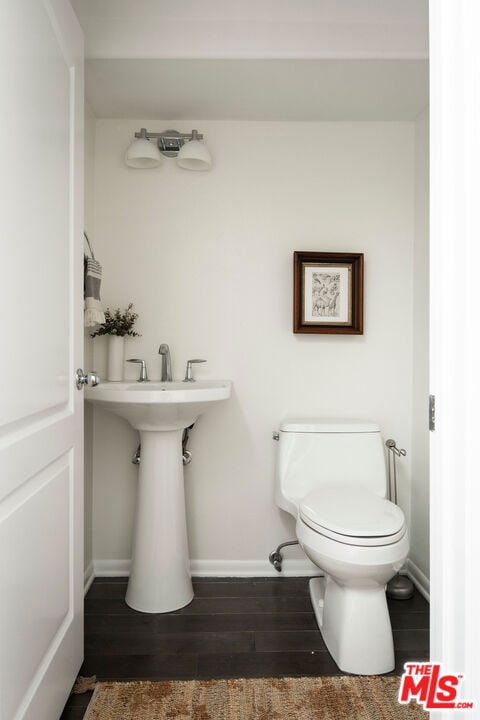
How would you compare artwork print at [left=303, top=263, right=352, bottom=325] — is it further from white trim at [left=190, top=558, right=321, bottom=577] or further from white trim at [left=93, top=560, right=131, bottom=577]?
white trim at [left=93, top=560, right=131, bottom=577]

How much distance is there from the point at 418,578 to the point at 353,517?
31.7 inches

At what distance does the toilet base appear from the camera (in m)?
1.58

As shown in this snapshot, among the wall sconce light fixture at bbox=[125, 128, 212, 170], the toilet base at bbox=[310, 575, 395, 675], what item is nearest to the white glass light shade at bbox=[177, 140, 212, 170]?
the wall sconce light fixture at bbox=[125, 128, 212, 170]

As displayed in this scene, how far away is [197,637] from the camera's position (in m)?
1.77

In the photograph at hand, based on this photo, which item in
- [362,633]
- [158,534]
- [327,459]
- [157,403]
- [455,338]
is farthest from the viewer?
[327,459]

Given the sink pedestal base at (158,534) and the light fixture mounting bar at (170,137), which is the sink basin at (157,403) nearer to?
the sink pedestal base at (158,534)

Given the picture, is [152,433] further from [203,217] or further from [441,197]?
[441,197]

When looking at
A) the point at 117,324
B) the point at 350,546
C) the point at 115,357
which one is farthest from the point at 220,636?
the point at 117,324

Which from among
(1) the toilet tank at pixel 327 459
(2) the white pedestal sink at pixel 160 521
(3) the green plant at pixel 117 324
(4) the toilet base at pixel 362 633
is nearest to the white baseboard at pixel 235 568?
(2) the white pedestal sink at pixel 160 521

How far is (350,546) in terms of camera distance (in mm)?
1537

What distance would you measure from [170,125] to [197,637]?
2.19 meters

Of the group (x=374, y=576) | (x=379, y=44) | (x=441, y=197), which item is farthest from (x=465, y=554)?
(x=379, y=44)

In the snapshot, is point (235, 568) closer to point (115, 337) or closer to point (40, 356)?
point (115, 337)

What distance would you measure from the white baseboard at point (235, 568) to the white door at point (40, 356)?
2.35 feet
